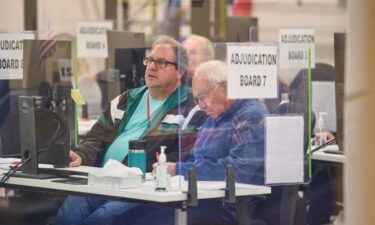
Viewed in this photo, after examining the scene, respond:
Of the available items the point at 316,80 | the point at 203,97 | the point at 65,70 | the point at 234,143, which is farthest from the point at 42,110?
the point at 316,80

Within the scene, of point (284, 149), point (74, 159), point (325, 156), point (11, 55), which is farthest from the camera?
point (325, 156)

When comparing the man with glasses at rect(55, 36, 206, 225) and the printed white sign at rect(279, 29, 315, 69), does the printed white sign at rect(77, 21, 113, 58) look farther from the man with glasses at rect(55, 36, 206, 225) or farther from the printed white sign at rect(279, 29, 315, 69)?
the man with glasses at rect(55, 36, 206, 225)

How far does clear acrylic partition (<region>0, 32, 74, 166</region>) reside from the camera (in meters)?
4.77

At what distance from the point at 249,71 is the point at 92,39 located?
4584 mm

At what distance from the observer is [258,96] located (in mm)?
4555

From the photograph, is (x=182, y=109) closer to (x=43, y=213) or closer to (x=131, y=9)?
(x=43, y=213)

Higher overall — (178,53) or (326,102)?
(178,53)

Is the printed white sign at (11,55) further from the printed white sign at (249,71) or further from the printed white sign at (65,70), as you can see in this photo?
the printed white sign at (249,71)

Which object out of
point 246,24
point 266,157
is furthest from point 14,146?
point 246,24

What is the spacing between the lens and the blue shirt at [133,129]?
515 centimetres

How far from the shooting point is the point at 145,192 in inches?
165

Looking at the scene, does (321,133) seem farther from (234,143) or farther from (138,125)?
(234,143)

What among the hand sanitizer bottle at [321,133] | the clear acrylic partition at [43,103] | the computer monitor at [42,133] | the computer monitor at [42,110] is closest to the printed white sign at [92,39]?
the clear acrylic partition at [43,103]

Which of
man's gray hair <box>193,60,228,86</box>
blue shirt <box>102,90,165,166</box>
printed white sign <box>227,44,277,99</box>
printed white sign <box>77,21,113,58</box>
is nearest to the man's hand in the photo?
blue shirt <box>102,90,165,166</box>
